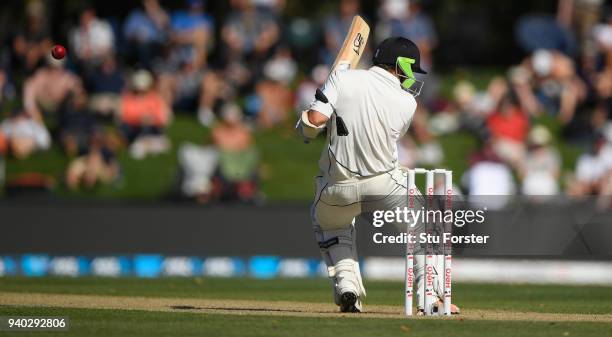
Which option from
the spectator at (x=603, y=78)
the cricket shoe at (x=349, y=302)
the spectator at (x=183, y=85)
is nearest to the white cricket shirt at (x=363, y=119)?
the cricket shoe at (x=349, y=302)

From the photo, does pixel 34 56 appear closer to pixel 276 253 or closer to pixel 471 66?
pixel 276 253

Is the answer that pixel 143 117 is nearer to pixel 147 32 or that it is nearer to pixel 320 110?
pixel 147 32

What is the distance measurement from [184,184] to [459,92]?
5007mm

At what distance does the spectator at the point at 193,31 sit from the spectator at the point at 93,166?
2.46 meters

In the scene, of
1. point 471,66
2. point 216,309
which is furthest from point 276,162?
point 216,309

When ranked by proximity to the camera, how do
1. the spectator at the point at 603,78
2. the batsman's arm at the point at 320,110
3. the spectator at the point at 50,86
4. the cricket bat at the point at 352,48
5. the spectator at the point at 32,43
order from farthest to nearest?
the spectator at the point at 32,43, the spectator at the point at 50,86, the spectator at the point at 603,78, the cricket bat at the point at 352,48, the batsman's arm at the point at 320,110

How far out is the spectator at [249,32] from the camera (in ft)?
66.8

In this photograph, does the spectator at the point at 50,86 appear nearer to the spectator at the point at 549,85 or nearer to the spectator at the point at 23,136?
the spectator at the point at 23,136

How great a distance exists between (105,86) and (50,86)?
2.90 feet

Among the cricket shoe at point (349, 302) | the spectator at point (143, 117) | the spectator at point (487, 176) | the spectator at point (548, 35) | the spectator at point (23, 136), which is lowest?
the cricket shoe at point (349, 302)

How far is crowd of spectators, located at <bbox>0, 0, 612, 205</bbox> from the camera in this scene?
58.9ft

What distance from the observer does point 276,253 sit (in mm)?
16625

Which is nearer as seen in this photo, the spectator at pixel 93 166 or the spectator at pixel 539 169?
the spectator at pixel 539 169

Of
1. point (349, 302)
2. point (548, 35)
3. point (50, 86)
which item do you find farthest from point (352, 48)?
point (548, 35)
